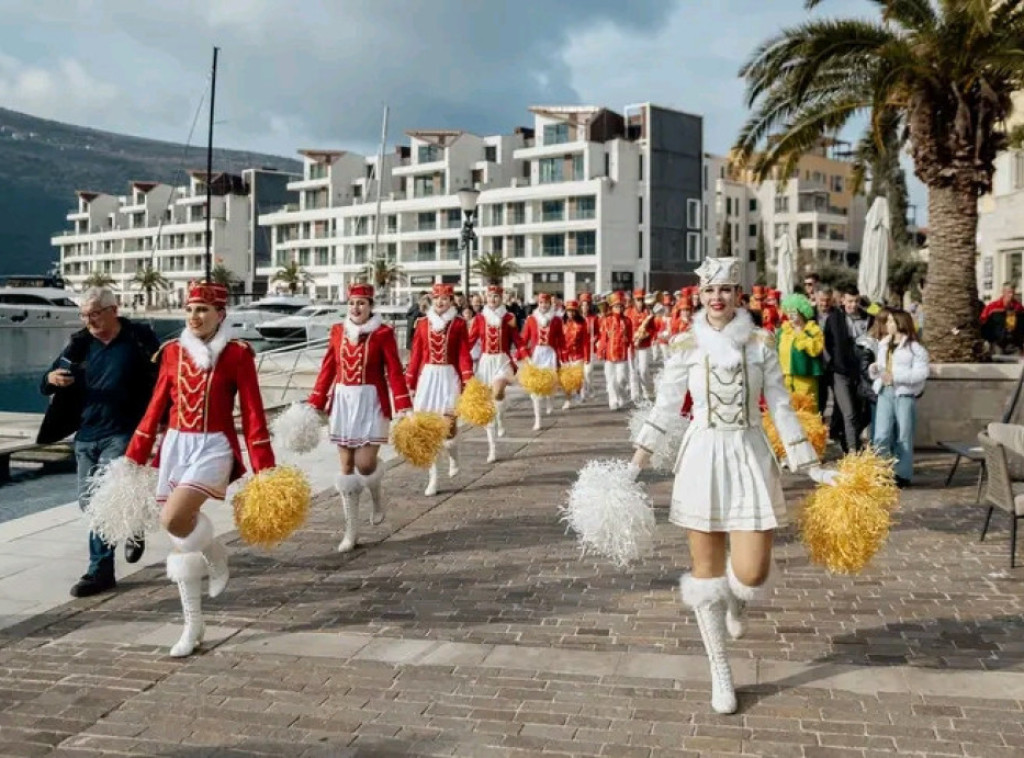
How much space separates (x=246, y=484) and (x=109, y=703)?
57.0 inches

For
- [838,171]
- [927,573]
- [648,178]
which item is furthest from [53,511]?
[838,171]

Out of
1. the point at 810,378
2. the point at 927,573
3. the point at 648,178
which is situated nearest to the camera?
the point at 927,573

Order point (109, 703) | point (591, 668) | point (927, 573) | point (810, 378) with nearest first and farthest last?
point (109, 703), point (591, 668), point (927, 573), point (810, 378)

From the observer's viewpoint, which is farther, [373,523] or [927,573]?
[373,523]

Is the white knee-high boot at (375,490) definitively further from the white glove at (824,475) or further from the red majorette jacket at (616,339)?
the red majorette jacket at (616,339)

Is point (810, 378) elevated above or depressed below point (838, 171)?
below

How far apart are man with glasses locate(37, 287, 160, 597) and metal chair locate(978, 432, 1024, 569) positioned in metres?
5.96

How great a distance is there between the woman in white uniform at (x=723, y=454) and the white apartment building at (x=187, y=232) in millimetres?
109972

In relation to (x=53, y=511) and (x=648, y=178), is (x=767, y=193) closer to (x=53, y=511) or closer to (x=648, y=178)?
(x=648, y=178)

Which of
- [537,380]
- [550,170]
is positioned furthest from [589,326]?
[550,170]

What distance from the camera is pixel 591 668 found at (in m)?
5.38

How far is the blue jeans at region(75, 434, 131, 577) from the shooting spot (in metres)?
6.96

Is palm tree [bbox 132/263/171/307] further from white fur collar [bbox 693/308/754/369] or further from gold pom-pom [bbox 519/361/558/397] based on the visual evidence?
white fur collar [bbox 693/308/754/369]

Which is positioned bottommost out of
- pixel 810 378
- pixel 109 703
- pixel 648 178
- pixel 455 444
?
pixel 109 703
